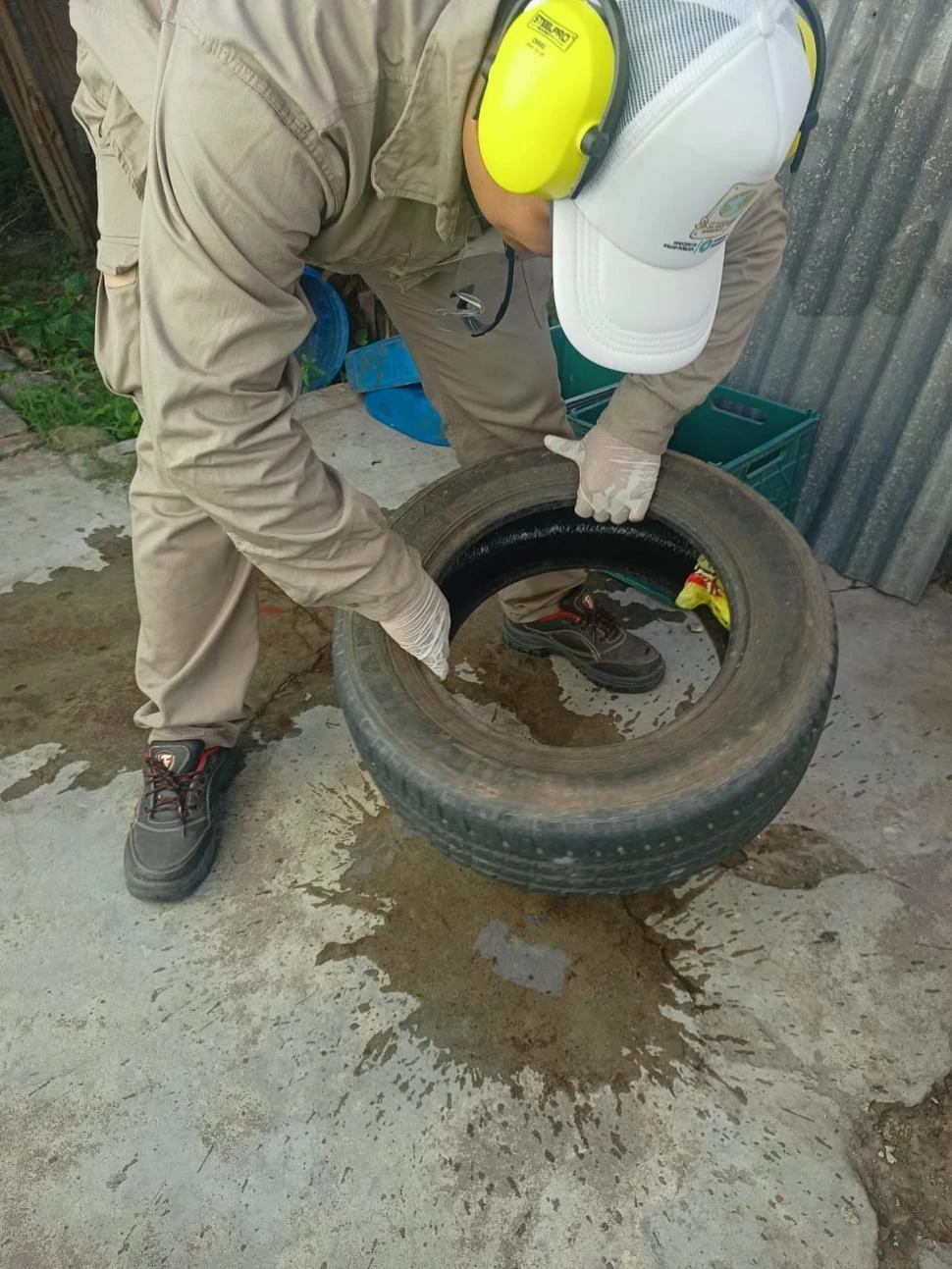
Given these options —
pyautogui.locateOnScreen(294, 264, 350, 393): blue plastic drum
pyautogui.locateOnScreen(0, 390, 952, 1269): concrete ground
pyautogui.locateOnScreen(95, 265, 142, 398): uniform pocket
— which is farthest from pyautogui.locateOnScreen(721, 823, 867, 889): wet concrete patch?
pyautogui.locateOnScreen(294, 264, 350, 393): blue plastic drum

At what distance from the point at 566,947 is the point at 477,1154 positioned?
1.32 ft

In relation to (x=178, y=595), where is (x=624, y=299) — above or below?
above

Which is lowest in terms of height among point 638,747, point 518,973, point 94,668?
point 94,668

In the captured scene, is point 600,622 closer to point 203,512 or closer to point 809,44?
point 203,512

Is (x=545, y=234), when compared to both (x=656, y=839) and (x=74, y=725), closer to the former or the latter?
(x=656, y=839)

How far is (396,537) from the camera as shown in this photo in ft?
4.76

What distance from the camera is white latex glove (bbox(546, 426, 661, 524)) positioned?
5.44 ft

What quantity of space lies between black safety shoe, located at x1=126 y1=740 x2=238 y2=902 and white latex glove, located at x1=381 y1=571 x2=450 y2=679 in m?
0.65

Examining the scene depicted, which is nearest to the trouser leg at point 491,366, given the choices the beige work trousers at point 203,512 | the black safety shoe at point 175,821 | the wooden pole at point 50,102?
the beige work trousers at point 203,512

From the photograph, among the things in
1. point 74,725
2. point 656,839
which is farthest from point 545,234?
point 74,725

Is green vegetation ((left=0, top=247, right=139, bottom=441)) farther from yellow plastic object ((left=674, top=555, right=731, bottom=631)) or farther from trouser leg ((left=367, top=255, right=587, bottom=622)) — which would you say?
yellow plastic object ((left=674, top=555, right=731, bottom=631))

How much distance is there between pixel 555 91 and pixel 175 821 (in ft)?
4.92

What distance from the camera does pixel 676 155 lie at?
3.28ft

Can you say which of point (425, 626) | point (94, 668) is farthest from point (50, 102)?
point (425, 626)
